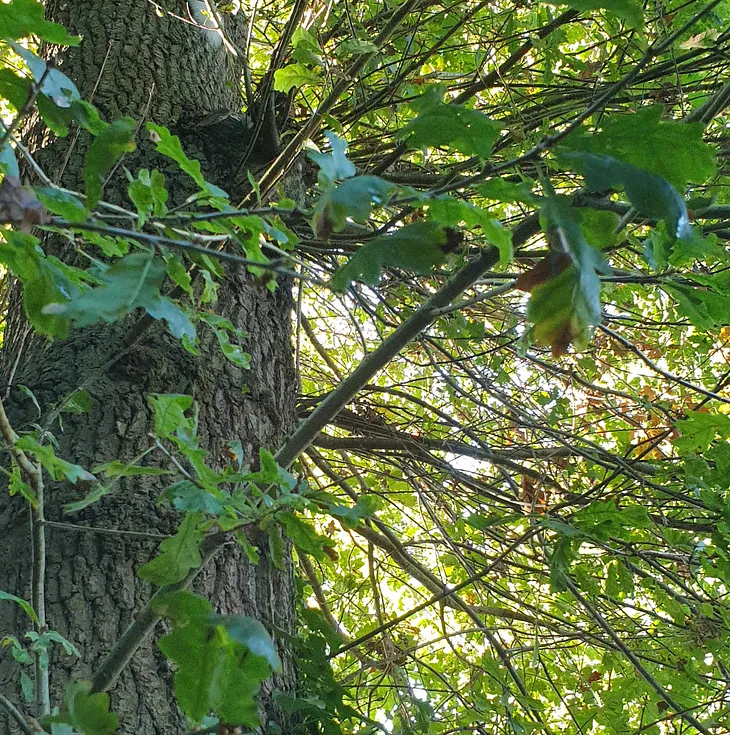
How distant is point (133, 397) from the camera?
1.66m

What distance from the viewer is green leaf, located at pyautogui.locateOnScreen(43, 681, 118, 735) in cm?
70

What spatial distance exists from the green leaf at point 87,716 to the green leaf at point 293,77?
1481 millimetres

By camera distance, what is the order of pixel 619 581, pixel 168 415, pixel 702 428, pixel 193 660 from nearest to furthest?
pixel 193 660, pixel 168 415, pixel 702 428, pixel 619 581

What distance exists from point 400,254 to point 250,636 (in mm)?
411

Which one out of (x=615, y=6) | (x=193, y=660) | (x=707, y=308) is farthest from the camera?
(x=707, y=308)

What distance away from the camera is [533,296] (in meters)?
0.66

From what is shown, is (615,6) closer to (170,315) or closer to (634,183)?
(634,183)

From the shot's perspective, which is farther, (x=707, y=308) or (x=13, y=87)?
(x=707, y=308)

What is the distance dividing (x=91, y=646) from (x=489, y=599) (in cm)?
205

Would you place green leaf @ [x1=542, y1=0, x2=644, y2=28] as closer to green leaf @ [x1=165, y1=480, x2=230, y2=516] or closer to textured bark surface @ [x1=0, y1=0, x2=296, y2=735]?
green leaf @ [x1=165, y1=480, x2=230, y2=516]

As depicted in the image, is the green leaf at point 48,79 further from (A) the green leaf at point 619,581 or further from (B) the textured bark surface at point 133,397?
(A) the green leaf at point 619,581

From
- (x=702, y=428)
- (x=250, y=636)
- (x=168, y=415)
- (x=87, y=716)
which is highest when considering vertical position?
(x=702, y=428)

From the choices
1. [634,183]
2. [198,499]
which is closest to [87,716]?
[198,499]

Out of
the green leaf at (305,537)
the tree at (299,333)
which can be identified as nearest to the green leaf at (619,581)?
the tree at (299,333)
